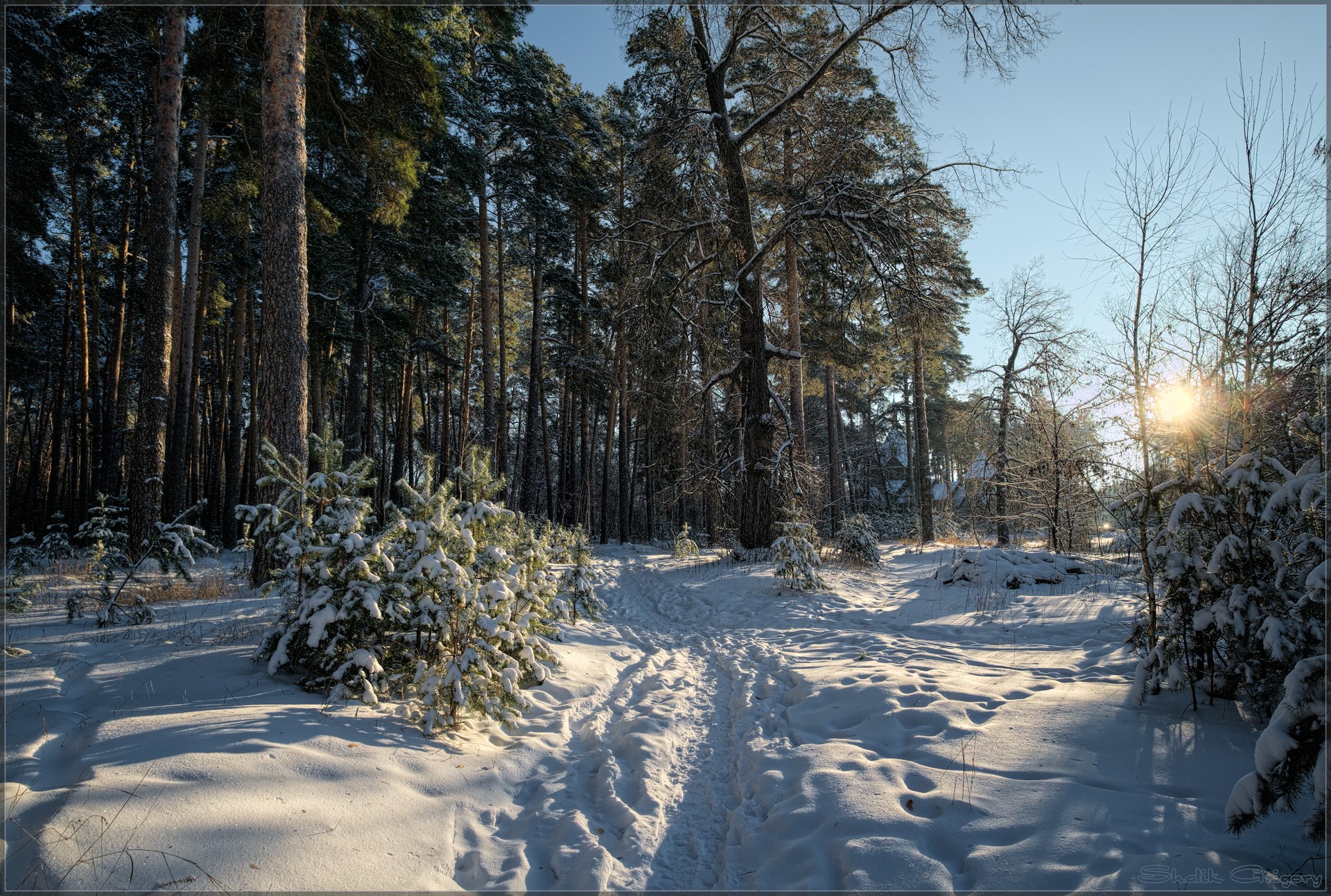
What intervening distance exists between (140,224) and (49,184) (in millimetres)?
1722

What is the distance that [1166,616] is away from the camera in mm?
3482

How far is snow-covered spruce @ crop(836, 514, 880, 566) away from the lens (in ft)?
34.8

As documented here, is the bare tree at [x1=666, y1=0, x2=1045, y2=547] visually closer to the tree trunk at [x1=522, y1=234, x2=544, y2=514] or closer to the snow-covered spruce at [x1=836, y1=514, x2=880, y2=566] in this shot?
the snow-covered spruce at [x1=836, y1=514, x2=880, y2=566]

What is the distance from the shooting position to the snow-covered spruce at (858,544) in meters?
10.6

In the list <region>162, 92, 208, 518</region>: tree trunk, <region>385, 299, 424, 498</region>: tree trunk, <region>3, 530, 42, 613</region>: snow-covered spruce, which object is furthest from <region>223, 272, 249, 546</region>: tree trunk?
<region>385, 299, 424, 498</region>: tree trunk

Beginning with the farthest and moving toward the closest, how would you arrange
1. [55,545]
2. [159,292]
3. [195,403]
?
[195,403], [55,545], [159,292]

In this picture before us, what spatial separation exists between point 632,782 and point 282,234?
6403mm

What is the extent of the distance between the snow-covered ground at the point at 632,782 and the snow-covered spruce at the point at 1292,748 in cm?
26

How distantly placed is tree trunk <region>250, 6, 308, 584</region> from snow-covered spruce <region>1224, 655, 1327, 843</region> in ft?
23.6

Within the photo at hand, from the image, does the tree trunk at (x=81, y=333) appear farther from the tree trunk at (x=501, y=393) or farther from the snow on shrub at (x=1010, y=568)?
the snow on shrub at (x=1010, y=568)

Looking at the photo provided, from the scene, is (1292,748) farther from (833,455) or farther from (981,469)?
(833,455)

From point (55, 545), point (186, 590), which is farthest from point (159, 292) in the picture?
point (55, 545)

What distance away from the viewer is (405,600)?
12.0 ft

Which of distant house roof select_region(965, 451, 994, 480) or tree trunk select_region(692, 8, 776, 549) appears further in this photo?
distant house roof select_region(965, 451, 994, 480)
